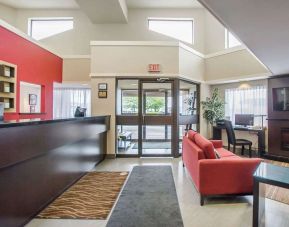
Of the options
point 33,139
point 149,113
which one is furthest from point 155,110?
point 33,139

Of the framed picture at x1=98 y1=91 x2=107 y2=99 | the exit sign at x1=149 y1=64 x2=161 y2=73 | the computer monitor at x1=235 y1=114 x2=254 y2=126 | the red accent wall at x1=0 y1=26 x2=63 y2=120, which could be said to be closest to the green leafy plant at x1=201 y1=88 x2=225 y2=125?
the computer monitor at x1=235 y1=114 x2=254 y2=126

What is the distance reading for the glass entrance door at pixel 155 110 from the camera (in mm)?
6262

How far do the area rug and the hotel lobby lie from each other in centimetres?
3

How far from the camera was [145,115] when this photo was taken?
627cm

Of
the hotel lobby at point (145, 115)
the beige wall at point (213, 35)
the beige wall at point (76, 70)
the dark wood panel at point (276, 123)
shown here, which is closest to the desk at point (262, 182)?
the hotel lobby at point (145, 115)

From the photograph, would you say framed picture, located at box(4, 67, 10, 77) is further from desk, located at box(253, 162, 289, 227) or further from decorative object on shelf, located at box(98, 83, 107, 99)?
desk, located at box(253, 162, 289, 227)

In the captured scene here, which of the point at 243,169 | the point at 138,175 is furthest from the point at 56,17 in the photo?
the point at 243,169

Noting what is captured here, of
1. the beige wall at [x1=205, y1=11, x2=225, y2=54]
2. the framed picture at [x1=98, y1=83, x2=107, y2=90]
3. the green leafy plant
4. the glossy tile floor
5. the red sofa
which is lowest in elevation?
the glossy tile floor

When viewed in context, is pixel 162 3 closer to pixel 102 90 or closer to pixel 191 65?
pixel 191 65

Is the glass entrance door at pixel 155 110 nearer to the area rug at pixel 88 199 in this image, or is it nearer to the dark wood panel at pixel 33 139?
the area rug at pixel 88 199

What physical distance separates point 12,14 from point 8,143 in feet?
27.6

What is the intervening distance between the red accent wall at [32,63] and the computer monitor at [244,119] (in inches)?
235

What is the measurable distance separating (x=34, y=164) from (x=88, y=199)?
101 cm

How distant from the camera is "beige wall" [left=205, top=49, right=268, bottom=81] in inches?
252
